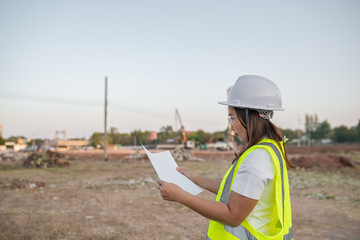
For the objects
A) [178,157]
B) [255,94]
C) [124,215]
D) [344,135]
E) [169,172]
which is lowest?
[178,157]

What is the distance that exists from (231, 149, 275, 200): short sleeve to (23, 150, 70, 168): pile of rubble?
17.5 m

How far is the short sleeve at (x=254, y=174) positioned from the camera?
1361mm

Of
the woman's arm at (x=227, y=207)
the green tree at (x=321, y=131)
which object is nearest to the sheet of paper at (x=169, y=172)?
the woman's arm at (x=227, y=207)

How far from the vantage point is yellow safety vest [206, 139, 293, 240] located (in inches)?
56.4

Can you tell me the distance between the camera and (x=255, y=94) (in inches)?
61.7

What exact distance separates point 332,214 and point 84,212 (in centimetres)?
544

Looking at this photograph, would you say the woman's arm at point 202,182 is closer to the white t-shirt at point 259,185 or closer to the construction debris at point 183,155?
the white t-shirt at point 259,185

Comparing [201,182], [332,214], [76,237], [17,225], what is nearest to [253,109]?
[201,182]

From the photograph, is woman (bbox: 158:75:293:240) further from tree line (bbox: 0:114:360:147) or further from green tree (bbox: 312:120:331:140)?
green tree (bbox: 312:120:331:140)

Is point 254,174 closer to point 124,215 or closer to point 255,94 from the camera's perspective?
point 255,94

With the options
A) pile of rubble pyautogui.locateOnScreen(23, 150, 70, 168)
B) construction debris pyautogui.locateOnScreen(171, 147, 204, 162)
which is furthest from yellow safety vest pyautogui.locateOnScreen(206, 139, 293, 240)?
construction debris pyautogui.locateOnScreen(171, 147, 204, 162)

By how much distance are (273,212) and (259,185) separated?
241 mm

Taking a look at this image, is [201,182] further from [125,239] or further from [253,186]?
[125,239]

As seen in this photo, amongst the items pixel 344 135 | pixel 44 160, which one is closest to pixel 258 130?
pixel 44 160
